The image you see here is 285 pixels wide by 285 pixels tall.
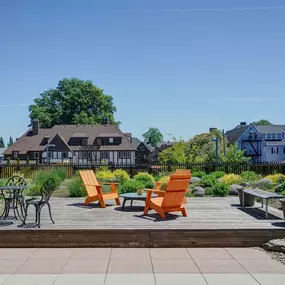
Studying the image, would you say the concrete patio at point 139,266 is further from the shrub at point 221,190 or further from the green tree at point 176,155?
the green tree at point 176,155

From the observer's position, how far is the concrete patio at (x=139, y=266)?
4625 millimetres

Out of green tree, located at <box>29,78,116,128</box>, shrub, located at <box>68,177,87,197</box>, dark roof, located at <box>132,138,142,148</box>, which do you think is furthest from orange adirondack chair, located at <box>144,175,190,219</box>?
dark roof, located at <box>132,138,142,148</box>

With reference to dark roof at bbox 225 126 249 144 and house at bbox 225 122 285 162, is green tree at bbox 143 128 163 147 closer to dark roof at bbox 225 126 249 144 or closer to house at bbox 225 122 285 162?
dark roof at bbox 225 126 249 144

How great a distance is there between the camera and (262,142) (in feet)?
180

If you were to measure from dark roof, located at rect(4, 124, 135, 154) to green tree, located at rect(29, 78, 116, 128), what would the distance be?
13.2 feet

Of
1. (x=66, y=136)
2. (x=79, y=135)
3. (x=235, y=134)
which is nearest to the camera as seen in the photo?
(x=79, y=135)

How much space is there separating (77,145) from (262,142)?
26.1 meters

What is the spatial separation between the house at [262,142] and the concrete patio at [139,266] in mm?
50122

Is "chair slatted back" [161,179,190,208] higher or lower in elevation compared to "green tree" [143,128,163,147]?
lower

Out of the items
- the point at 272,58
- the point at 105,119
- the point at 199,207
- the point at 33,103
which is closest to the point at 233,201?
the point at 199,207

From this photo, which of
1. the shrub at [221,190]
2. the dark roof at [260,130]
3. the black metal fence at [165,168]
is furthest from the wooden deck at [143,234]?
the dark roof at [260,130]

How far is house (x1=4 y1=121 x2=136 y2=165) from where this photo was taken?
47.0 m
